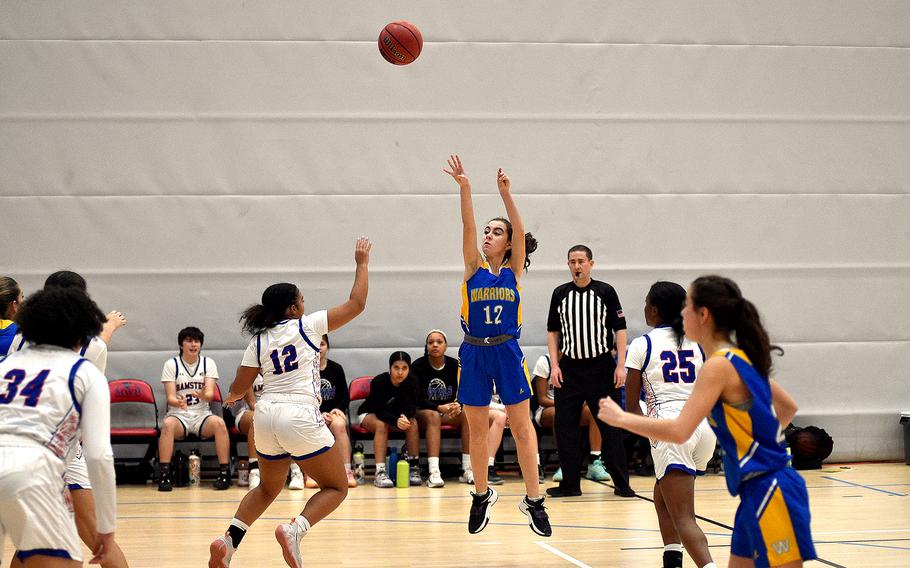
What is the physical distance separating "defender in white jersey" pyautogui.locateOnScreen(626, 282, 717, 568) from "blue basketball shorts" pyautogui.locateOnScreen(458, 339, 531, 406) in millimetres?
895

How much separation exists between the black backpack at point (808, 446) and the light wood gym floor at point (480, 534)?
560mm

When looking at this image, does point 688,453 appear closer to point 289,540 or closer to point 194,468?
point 289,540

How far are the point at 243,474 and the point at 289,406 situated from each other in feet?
14.4

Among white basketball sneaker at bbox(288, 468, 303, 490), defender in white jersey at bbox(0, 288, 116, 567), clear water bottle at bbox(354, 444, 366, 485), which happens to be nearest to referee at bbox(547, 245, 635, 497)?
clear water bottle at bbox(354, 444, 366, 485)

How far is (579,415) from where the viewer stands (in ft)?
27.6

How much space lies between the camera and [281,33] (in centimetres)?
1005

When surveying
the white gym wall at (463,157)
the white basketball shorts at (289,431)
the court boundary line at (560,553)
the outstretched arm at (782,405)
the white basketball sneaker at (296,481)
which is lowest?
the court boundary line at (560,553)

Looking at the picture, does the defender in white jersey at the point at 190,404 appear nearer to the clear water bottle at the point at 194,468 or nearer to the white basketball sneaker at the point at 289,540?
the clear water bottle at the point at 194,468

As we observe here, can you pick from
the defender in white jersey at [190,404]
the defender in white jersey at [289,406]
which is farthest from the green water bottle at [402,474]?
the defender in white jersey at [289,406]

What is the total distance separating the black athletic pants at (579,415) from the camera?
27.3 feet

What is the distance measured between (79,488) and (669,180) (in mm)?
7657

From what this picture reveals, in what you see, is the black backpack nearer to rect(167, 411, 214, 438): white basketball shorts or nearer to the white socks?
rect(167, 411, 214, 438): white basketball shorts

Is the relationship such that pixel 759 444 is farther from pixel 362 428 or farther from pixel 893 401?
pixel 893 401

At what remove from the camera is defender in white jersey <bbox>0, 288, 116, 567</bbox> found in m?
3.05
